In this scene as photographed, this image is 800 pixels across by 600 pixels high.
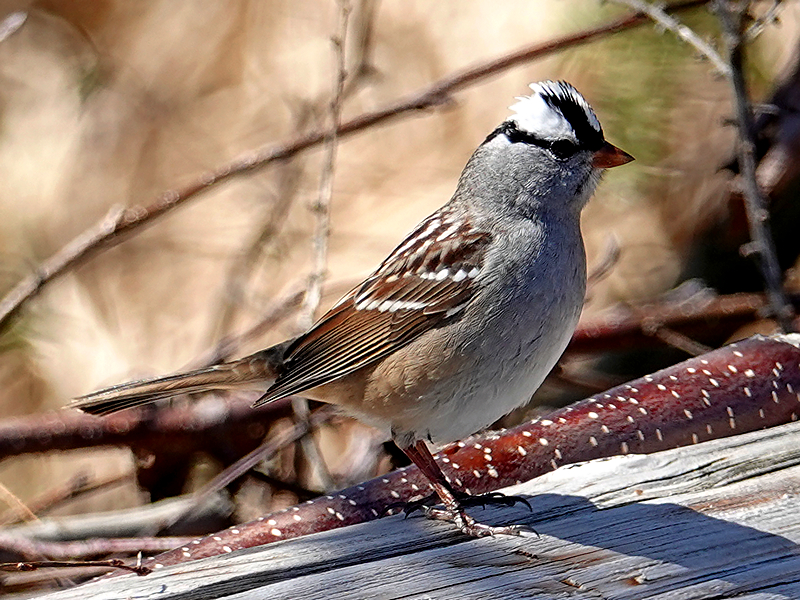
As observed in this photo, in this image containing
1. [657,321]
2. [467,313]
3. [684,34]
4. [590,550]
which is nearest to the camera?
[590,550]

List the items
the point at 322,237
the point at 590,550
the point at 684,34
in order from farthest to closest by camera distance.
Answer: the point at 322,237
the point at 684,34
the point at 590,550

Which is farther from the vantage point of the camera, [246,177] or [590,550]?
[246,177]

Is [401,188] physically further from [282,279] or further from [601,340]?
[601,340]

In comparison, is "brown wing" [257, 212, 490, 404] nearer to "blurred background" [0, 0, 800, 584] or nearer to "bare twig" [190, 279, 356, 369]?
"bare twig" [190, 279, 356, 369]

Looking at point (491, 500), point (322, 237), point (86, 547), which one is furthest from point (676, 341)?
point (86, 547)

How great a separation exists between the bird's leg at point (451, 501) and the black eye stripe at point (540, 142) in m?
0.86

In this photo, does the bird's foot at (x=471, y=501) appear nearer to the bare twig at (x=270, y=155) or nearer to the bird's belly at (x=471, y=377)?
the bird's belly at (x=471, y=377)

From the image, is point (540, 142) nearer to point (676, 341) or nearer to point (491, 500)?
point (491, 500)

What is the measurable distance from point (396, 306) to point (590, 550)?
0.97 m

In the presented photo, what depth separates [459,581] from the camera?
2018 mm

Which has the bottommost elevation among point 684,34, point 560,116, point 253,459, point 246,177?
point 253,459

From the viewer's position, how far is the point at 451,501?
2523 millimetres

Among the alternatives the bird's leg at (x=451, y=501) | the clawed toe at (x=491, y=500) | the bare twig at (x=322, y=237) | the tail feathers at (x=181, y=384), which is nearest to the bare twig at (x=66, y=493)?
the bare twig at (x=322, y=237)

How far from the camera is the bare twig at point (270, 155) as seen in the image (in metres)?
3.87
